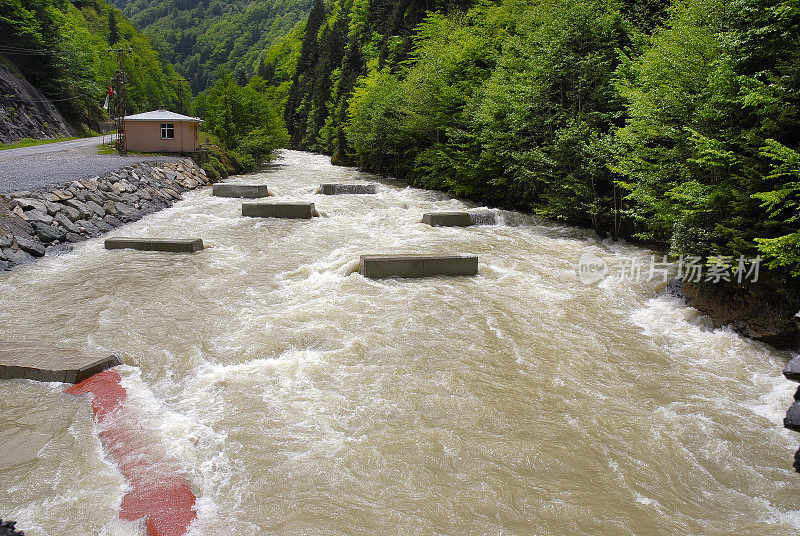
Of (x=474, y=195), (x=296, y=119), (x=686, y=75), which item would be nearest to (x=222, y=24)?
(x=296, y=119)

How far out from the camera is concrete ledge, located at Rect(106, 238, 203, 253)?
14117 mm

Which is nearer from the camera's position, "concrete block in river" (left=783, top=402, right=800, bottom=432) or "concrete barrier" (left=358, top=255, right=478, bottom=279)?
"concrete block in river" (left=783, top=402, right=800, bottom=432)

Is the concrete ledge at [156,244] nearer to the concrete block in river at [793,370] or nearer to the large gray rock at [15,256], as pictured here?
the large gray rock at [15,256]

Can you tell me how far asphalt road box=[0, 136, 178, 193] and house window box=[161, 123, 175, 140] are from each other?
4385 millimetres

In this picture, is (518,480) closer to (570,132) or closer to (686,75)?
(686,75)

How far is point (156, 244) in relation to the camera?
1412cm

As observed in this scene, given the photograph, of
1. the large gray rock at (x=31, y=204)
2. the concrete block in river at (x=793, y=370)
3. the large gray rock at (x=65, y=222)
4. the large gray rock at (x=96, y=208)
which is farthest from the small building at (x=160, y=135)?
the concrete block in river at (x=793, y=370)

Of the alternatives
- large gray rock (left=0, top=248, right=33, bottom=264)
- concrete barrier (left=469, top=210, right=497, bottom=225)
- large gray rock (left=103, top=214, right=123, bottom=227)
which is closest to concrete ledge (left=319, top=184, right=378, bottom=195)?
concrete barrier (left=469, top=210, right=497, bottom=225)

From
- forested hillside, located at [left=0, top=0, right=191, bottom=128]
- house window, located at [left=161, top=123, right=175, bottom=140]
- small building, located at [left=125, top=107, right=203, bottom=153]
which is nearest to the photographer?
small building, located at [left=125, top=107, right=203, bottom=153]

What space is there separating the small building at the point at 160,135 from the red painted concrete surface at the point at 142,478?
2968 cm

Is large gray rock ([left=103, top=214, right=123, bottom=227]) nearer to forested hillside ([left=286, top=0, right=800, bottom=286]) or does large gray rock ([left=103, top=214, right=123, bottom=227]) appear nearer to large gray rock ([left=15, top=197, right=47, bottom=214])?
large gray rock ([left=15, top=197, right=47, bottom=214])

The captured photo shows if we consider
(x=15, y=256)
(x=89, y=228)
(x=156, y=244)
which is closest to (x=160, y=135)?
(x=89, y=228)

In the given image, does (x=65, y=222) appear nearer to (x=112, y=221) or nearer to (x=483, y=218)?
(x=112, y=221)

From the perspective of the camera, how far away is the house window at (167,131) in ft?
109
